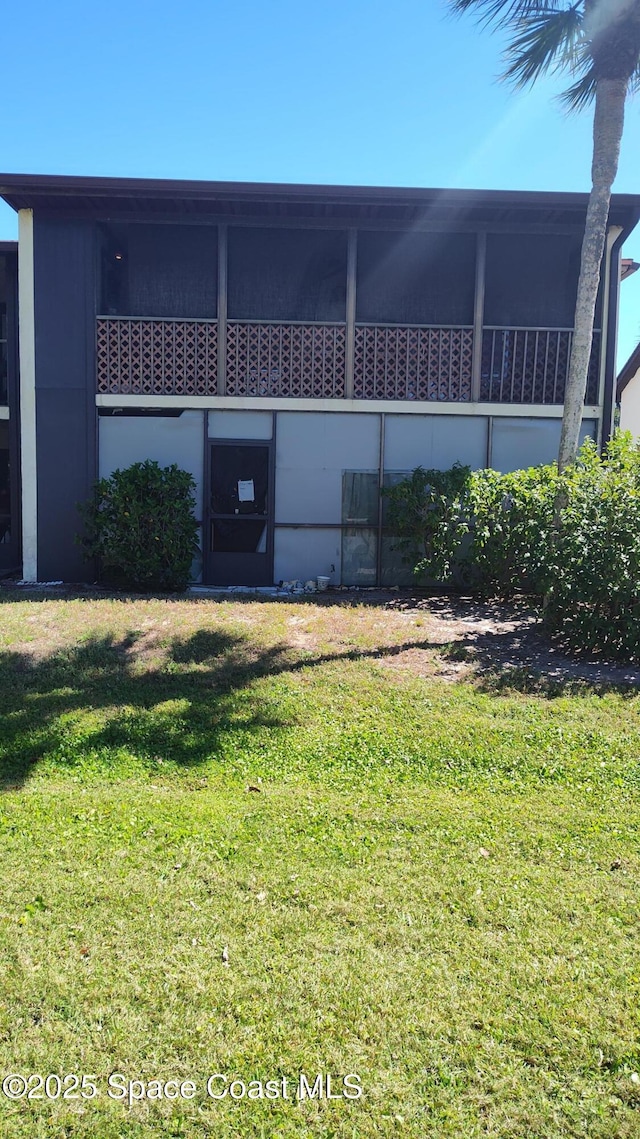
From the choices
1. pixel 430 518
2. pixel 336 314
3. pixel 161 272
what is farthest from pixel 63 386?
pixel 430 518

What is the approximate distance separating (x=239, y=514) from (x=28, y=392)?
3.65 meters

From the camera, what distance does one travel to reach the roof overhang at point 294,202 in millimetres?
10148

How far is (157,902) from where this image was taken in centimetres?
309

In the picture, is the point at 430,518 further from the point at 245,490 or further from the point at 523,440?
the point at 245,490

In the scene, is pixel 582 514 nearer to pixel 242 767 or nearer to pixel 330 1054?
pixel 242 767

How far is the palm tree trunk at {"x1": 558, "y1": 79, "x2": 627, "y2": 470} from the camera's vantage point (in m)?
7.97

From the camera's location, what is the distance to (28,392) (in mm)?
11031

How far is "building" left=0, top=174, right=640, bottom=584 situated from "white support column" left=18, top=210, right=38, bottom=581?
23mm

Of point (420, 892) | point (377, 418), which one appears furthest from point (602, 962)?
point (377, 418)

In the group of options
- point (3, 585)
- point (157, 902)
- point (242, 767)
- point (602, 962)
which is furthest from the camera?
point (3, 585)

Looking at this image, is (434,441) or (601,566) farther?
(434,441)

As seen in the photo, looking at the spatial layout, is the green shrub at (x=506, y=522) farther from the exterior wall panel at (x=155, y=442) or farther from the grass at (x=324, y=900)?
the exterior wall panel at (x=155, y=442)

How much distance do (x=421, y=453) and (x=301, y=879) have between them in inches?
347

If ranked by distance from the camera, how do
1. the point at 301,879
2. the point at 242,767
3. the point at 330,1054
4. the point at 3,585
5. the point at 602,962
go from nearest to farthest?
the point at 330,1054, the point at 602,962, the point at 301,879, the point at 242,767, the point at 3,585
